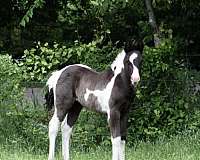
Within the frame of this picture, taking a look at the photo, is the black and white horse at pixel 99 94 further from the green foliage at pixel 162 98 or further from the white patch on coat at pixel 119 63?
the green foliage at pixel 162 98

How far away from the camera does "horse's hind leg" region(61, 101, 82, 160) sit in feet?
26.2

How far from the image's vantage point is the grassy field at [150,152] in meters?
8.29

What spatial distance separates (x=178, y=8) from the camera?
43.5ft

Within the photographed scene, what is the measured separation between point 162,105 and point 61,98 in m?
3.10

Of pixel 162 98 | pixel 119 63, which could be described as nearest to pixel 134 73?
pixel 119 63

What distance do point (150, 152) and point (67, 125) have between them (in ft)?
5.19

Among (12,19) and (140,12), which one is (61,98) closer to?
(140,12)

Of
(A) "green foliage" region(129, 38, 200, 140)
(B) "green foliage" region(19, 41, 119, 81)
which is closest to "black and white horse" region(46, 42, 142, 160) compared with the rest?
(B) "green foliage" region(19, 41, 119, 81)

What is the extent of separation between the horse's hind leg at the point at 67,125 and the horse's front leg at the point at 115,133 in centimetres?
104

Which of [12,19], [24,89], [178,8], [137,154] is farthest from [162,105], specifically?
[12,19]

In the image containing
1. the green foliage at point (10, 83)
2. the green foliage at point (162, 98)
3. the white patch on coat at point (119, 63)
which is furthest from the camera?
the green foliage at point (10, 83)

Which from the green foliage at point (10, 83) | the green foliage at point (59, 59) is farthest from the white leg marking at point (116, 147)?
the green foliage at point (10, 83)

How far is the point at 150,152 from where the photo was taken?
8.74 metres

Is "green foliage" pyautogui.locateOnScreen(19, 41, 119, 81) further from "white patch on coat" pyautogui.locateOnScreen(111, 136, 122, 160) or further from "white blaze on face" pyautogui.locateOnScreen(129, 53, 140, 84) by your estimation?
"white patch on coat" pyautogui.locateOnScreen(111, 136, 122, 160)
